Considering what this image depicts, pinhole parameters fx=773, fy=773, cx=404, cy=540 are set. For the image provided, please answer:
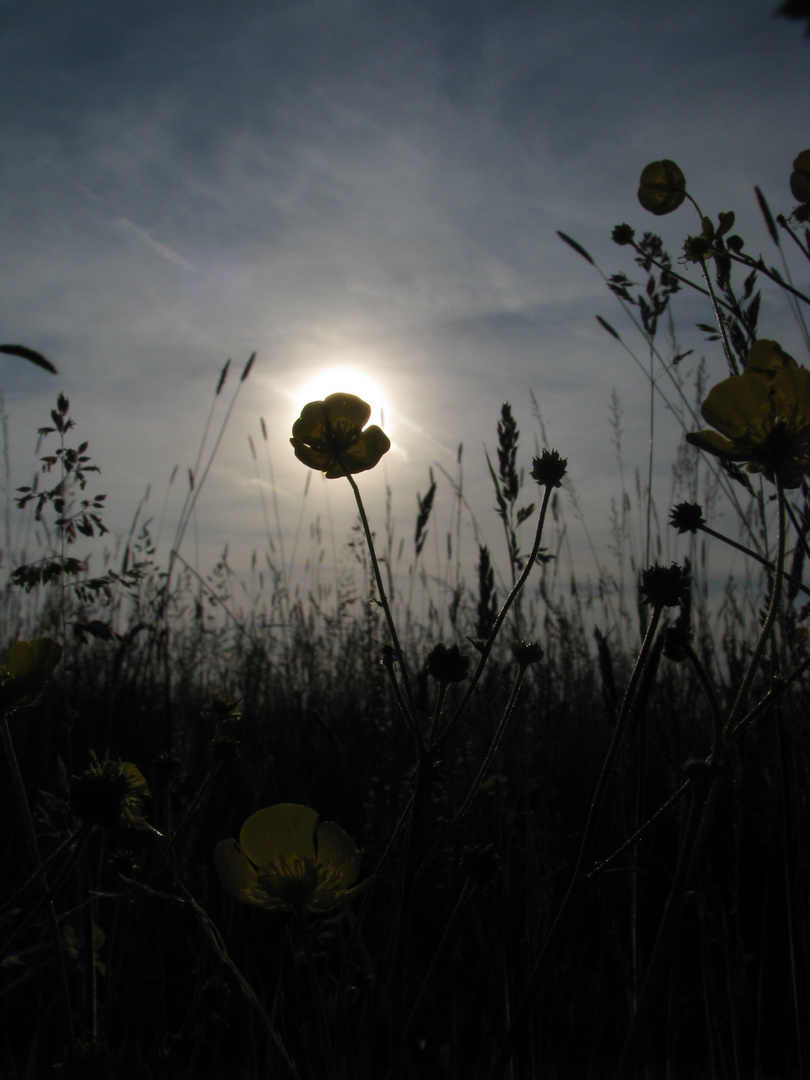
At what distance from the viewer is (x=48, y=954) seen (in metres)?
1.50

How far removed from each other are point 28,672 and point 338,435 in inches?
19.1

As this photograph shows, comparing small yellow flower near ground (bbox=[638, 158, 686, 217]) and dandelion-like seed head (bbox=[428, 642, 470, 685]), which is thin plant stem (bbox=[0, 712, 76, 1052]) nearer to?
dandelion-like seed head (bbox=[428, 642, 470, 685])

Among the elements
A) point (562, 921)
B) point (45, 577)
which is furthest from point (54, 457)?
point (562, 921)

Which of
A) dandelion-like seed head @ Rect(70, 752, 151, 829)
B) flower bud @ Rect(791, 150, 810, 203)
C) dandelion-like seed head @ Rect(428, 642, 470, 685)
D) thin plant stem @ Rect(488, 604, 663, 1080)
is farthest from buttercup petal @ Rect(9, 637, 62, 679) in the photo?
flower bud @ Rect(791, 150, 810, 203)

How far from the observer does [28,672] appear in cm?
83

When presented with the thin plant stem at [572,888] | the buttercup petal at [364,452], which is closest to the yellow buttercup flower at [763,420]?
the thin plant stem at [572,888]

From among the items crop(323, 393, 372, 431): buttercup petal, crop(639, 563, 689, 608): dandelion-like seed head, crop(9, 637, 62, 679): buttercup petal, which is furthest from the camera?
crop(323, 393, 372, 431): buttercup petal

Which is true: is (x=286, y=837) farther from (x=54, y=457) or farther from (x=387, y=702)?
(x=54, y=457)

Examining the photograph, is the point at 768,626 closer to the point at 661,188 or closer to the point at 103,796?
the point at 103,796

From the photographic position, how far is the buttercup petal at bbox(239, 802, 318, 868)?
814mm

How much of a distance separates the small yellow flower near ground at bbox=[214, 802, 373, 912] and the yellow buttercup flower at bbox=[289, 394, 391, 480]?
Result: 0.47 m

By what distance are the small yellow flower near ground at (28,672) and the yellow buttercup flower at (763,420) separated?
0.74 meters

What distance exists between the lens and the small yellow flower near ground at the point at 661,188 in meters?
1.41

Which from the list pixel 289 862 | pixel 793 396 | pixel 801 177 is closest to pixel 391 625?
pixel 289 862
